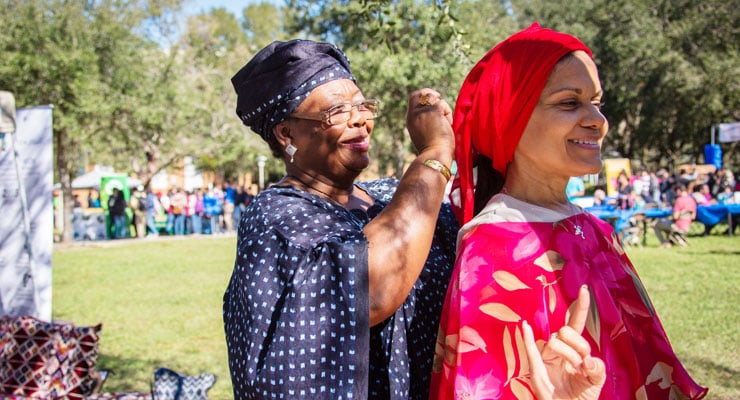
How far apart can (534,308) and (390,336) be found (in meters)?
0.44

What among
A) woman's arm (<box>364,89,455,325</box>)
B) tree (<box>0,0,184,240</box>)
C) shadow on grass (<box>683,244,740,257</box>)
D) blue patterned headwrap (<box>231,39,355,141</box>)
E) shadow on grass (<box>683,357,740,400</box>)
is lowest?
shadow on grass (<box>683,357,740,400</box>)

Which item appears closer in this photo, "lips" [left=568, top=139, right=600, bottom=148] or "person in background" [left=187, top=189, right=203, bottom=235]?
"lips" [left=568, top=139, right=600, bottom=148]

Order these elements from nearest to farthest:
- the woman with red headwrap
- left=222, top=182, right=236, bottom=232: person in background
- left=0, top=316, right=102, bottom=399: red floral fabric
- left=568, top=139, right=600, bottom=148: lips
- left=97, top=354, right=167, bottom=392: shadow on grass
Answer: the woman with red headwrap < left=568, top=139, right=600, bottom=148: lips < left=0, top=316, right=102, bottom=399: red floral fabric < left=97, top=354, right=167, bottom=392: shadow on grass < left=222, top=182, right=236, bottom=232: person in background

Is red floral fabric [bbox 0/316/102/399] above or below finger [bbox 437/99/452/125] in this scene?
below

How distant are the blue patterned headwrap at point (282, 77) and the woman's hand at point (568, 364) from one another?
3.24 ft

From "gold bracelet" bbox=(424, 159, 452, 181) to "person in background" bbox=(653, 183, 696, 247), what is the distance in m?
14.9

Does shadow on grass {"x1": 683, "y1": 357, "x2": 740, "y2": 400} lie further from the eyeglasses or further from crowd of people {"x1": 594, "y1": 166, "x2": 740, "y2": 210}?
crowd of people {"x1": 594, "y1": 166, "x2": 740, "y2": 210}

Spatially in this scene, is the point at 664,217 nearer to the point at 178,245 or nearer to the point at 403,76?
the point at 403,76

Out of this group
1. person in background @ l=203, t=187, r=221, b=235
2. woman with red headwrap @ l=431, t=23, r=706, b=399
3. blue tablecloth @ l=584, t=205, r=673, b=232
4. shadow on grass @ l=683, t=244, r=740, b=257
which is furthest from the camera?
person in background @ l=203, t=187, r=221, b=235

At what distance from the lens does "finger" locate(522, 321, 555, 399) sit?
1.68 meters

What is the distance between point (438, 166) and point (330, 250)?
39 centimetres

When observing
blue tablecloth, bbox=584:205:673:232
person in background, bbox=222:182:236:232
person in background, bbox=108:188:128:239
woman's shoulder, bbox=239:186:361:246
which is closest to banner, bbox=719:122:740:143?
blue tablecloth, bbox=584:205:673:232

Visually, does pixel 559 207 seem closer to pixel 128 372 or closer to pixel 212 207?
pixel 128 372

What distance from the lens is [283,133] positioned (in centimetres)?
228
